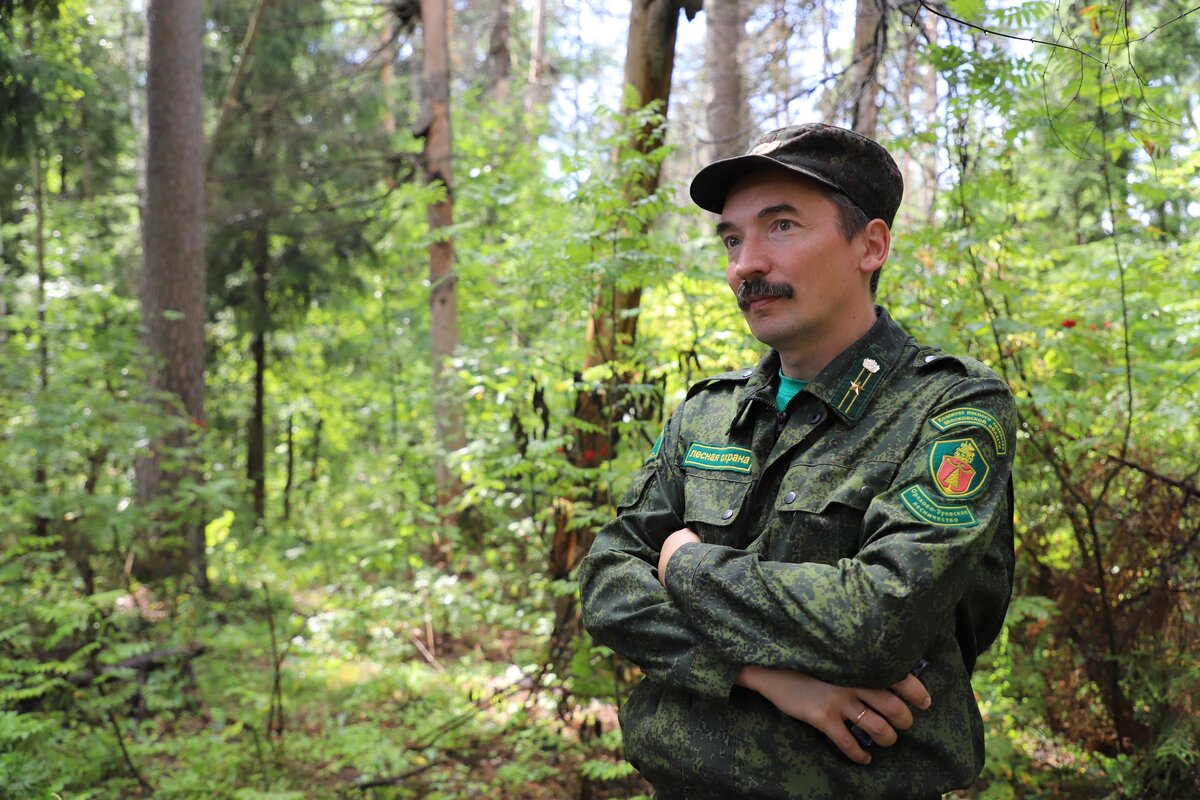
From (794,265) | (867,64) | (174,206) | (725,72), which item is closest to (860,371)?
(794,265)

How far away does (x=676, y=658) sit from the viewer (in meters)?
1.84

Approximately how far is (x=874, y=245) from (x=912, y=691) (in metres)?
1.05

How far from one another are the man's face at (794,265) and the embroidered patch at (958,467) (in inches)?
16.9

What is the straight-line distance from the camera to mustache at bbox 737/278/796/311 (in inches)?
76.6

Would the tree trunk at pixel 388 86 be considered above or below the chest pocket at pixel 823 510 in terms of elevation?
above

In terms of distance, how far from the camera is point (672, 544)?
2.04m

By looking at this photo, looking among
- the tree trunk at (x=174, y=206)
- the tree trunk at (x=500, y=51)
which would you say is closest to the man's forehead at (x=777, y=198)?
the tree trunk at (x=174, y=206)

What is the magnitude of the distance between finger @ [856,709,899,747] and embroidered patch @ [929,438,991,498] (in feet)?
1.56

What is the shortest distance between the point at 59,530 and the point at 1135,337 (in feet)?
28.6

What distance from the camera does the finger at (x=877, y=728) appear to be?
64.6 inches

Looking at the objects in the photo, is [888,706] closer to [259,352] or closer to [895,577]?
[895,577]

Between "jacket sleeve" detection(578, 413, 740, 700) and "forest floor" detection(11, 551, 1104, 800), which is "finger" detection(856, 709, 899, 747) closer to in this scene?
"jacket sleeve" detection(578, 413, 740, 700)

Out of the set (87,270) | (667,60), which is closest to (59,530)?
(87,270)

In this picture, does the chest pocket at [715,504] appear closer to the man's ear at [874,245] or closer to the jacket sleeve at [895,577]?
the jacket sleeve at [895,577]
